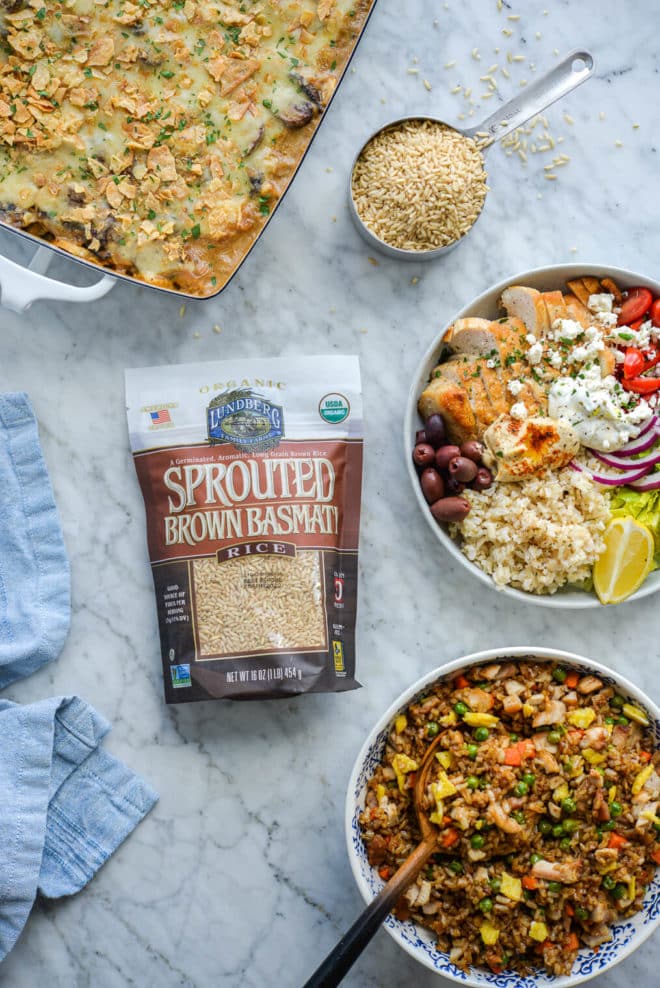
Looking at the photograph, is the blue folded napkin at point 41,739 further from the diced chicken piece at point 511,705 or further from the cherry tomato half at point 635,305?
the cherry tomato half at point 635,305

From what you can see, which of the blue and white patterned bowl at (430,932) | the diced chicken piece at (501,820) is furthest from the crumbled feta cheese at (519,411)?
the diced chicken piece at (501,820)

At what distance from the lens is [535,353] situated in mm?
2281

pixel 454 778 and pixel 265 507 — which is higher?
pixel 265 507

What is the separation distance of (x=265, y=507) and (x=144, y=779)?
83cm

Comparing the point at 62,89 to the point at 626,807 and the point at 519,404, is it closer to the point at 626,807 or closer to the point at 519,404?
the point at 519,404

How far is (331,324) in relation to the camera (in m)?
2.47

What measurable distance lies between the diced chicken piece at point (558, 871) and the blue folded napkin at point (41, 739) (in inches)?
41.0

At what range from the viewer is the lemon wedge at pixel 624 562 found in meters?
2.27

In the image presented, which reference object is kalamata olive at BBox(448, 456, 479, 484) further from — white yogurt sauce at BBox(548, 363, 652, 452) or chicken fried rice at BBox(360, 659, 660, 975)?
chicken fried rice at BBox(360, 659, 660, 975)

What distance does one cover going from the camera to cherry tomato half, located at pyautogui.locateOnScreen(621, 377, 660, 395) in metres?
2.29

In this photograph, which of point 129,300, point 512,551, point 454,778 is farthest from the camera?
point 129,300

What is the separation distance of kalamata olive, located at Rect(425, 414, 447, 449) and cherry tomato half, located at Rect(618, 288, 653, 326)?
22.5 inches

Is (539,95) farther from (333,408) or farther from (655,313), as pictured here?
(333,408)

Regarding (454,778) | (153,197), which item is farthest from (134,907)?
(153,197)
